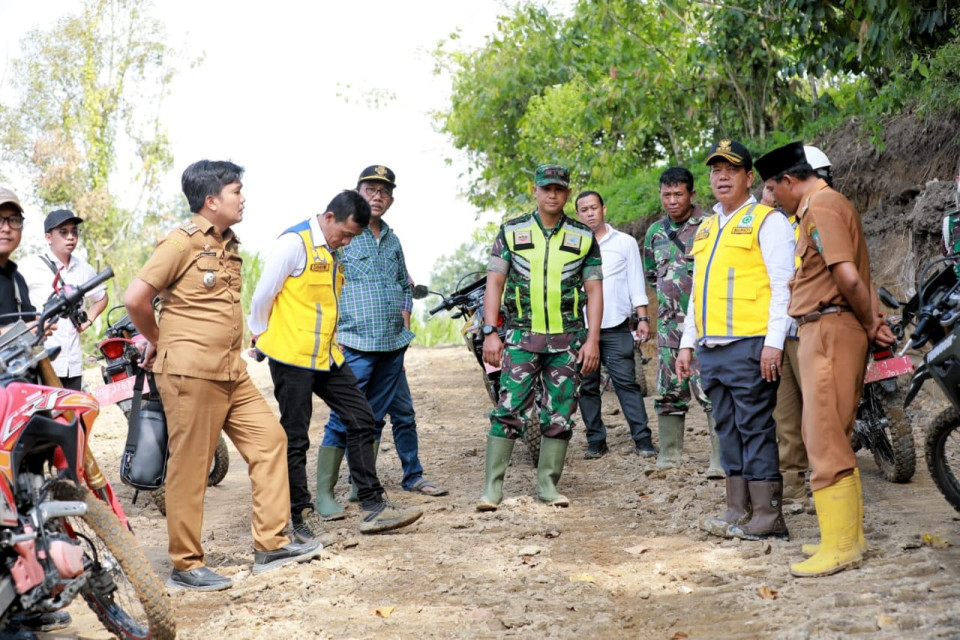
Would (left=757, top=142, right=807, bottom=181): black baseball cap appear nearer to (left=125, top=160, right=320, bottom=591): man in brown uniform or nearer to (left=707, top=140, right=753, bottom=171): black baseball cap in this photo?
(left=707, top=140, right=753, bottom=171): black baseball cap

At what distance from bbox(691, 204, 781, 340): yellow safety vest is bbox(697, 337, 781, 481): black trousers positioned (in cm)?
9

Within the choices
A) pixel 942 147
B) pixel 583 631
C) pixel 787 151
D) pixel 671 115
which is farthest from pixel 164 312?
pixel 671 115

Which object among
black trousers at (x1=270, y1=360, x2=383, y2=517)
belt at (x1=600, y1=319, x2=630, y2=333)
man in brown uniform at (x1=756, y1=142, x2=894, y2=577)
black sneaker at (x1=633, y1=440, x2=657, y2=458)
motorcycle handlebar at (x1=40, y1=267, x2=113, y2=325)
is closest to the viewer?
motorcycle handlebar at (x1=40, y1=267, x2=113, y2=325)

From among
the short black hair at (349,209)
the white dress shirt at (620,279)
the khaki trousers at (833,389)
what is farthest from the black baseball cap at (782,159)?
the white dress shirt at (620,279)

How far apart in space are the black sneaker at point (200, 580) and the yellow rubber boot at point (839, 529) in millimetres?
2672

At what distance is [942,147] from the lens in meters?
9.70

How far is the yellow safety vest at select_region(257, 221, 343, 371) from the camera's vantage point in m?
5.67

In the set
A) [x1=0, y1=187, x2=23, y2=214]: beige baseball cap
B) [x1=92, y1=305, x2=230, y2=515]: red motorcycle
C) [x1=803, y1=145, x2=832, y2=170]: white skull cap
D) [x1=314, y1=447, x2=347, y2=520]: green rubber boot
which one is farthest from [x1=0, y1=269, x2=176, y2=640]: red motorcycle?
[x1=803, y1=145, x2=832, y2=170]: white skull cap

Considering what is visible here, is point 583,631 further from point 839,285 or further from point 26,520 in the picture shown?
point 26,520

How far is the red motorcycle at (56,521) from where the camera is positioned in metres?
3.74

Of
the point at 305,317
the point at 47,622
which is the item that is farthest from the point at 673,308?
the point at 47,622

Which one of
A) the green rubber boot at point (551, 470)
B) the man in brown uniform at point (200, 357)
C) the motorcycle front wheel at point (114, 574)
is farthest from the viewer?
the green rubber boot at point (551, 470)

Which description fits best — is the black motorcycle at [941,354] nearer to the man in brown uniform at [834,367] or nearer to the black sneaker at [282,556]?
the man in brown uniform at [834,367]

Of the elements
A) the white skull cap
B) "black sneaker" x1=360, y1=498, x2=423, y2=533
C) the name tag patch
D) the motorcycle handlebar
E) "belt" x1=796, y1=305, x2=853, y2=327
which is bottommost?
"black sneaker" x1=360, y1=498, x2=423, y2=533
